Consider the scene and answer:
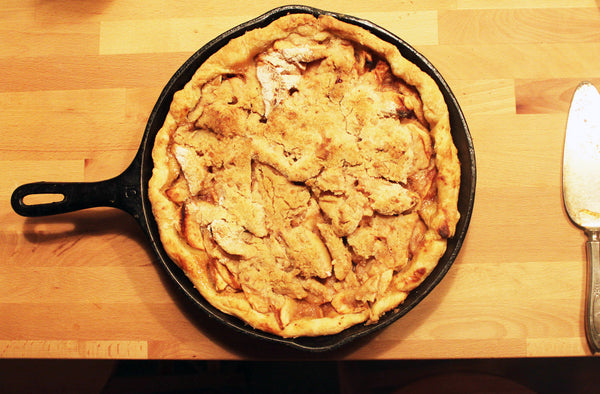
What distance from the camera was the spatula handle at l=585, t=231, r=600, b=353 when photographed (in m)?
1.79

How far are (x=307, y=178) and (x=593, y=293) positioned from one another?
3.68 feet

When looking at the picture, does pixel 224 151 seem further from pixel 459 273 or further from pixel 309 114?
pixel 459 273

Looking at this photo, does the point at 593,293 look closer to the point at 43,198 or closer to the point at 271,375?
the point at 271,375

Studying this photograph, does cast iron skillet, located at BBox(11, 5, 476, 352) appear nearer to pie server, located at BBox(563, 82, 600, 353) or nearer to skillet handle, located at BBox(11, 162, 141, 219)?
skillet handle, located at BBox(11, 162, 141, 219)

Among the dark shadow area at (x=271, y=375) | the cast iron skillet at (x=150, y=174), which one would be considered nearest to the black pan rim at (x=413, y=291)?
the cast iron skillet at (x=150, y=174)

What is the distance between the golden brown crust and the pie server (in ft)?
1.91

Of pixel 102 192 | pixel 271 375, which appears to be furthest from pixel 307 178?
pixel 271 375

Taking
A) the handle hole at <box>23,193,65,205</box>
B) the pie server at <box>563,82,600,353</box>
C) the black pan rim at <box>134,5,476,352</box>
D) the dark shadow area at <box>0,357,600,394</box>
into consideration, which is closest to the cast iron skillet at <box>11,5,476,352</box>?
the black pan rim at <box>134,5,476,352</box>

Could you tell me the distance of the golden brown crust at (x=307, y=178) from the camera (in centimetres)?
158

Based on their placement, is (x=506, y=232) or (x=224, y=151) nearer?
(x=224, y=151)

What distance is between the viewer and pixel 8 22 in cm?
205

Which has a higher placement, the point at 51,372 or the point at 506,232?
the point at 506,232

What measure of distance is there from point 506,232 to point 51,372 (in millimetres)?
2301

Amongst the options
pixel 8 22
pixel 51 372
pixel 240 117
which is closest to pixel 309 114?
pixel 240 117
